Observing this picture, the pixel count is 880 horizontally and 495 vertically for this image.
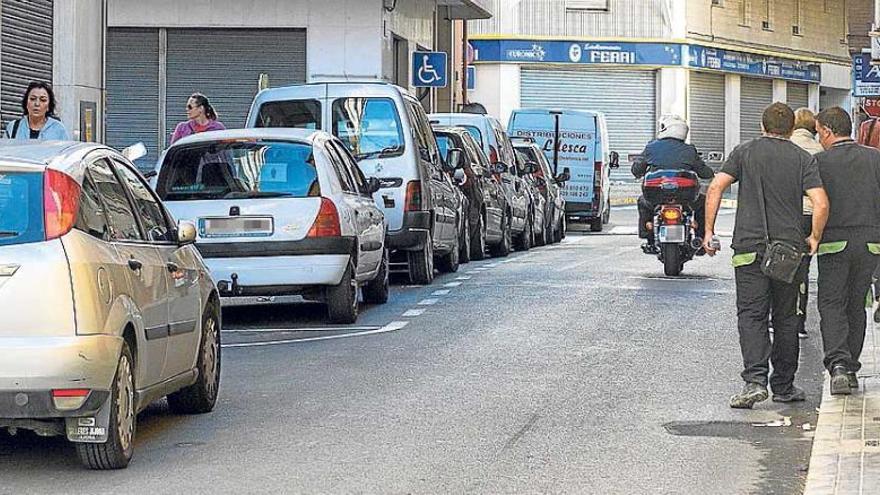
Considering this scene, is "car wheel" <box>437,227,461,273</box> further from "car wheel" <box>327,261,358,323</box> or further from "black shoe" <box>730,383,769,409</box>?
"black shoe" <box>730,383,769,409</box>

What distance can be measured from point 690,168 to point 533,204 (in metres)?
8.38

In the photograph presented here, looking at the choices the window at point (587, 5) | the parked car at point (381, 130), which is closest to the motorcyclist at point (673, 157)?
the parked car at point (381, 130)

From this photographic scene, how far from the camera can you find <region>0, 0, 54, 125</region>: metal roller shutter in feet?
65.8

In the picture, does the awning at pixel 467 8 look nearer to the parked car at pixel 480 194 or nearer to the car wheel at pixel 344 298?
the parked car at pixel 480 194

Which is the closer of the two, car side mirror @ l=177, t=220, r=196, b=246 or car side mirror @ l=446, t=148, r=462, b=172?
car side mirror @ l=177, t=220, r=196, b=246

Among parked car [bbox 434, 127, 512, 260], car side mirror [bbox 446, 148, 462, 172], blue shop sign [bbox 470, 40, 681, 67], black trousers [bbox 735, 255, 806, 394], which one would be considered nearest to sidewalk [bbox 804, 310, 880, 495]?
black trousers [bbox 735, 255, 806, 394]

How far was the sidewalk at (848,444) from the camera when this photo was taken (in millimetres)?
7555

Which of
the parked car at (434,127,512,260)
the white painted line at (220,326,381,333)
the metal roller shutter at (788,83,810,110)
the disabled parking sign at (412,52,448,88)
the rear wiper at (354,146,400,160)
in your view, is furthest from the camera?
the metal roller shutter at (788,83,810,110)

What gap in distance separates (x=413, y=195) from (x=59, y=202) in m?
10.4

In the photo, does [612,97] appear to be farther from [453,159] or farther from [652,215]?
[652,215]

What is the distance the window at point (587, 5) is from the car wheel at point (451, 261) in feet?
106

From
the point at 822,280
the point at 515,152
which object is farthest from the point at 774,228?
the point at 515,152

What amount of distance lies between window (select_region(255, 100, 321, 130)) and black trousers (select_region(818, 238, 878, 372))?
8.42m

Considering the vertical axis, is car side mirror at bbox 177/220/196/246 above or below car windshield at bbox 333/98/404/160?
below
